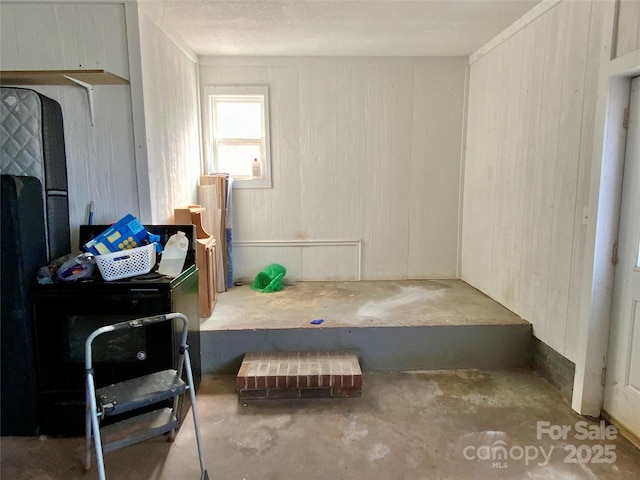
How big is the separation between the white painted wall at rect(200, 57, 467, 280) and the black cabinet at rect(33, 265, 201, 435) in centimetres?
204

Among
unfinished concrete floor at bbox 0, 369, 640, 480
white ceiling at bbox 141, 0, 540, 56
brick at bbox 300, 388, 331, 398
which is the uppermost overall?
white ceiling at bbox 141, 0, 540, 56

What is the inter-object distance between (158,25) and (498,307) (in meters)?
3.48

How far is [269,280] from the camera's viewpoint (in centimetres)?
389

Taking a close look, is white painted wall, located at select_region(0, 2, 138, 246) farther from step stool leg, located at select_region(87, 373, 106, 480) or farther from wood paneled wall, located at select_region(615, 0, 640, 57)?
wood paneled wall, located at select_region(615, 0, 640, 57)

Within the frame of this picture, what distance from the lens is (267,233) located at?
4.12 m

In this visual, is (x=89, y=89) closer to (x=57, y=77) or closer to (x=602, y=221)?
(x=57, y=77)

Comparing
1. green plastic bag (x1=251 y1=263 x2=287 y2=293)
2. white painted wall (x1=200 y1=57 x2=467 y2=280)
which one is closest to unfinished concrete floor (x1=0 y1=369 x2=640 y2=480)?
green plastic bag (x1=251 y1=263 x2=287 y2=293)

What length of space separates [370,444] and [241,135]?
3.15m

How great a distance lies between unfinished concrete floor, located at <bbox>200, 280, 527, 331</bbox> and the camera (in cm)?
293

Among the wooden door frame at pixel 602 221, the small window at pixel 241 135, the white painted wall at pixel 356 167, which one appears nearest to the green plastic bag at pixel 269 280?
the white painted wall at pixel 356 167

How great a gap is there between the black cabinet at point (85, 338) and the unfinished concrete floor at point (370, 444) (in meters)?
0.22

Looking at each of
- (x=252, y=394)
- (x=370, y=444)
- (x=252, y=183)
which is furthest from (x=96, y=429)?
(x=252, y=183)

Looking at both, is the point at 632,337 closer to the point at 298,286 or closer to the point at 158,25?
the point at 298,286

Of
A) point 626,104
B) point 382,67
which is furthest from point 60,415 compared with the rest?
point 382,67
